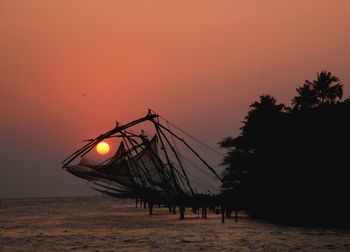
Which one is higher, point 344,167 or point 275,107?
point 275,107

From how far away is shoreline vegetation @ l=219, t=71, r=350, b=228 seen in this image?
116ft

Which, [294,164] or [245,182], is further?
[245,182]

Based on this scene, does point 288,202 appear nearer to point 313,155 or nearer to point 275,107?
point 313,155

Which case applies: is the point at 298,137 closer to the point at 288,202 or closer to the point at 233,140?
the point at 288,202

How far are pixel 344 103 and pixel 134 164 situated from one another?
73.6ft

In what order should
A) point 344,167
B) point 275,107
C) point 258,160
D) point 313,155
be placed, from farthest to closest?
1. point 275,107
2. point 258,160
3. point 313,155
4. point 344,167

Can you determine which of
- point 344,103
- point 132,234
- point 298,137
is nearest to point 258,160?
point 298,137

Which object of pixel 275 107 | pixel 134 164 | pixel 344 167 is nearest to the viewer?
pixel 344 167

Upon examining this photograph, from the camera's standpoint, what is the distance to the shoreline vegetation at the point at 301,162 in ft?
116

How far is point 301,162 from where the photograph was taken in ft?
125

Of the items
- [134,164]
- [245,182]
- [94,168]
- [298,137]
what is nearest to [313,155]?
[298,137]

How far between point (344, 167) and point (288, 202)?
20.7ft

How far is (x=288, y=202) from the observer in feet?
131

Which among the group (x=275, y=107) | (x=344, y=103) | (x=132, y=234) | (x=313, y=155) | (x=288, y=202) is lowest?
(x=132, y=234)
